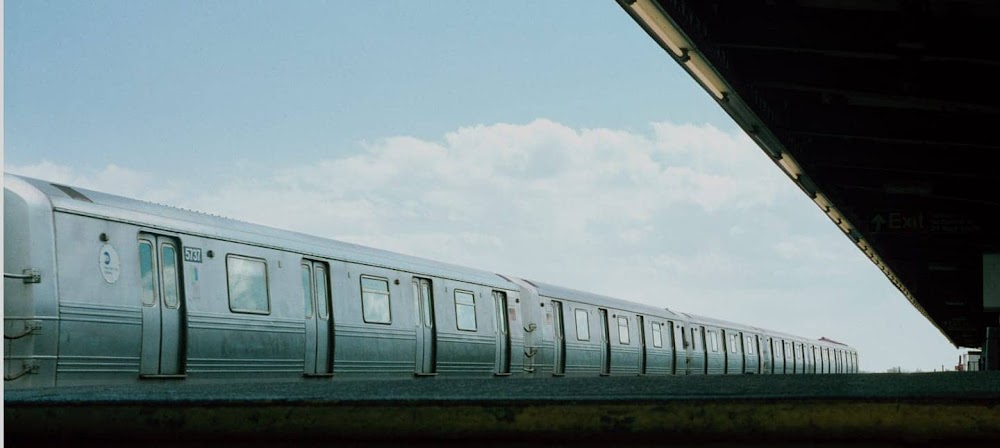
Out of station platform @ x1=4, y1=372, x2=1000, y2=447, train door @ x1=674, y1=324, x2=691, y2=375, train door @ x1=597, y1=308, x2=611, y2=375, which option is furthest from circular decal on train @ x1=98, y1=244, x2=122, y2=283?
train door @ x1=674, y1=324, x2=691, y2=375

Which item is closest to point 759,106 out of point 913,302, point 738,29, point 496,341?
point 738,29

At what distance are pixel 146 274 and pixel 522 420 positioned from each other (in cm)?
957

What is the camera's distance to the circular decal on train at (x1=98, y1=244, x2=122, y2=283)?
10438 millimetres

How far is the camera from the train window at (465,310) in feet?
56.7

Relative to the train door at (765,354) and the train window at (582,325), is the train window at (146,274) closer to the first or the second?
the train window at (582,325)

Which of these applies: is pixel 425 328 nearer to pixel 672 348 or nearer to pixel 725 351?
pixel 672 348

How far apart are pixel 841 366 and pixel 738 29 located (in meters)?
47.7

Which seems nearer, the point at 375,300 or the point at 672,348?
the point at 375,300

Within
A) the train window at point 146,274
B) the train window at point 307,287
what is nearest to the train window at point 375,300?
the train window at point 307,287

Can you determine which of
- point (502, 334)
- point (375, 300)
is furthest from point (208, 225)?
point (502, 334)

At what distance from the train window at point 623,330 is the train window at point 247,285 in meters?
13.5

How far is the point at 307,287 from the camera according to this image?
13.5 m

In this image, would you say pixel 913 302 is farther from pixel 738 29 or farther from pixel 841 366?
pixel 738 29

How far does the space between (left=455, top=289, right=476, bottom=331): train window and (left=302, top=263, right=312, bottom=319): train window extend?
12.9 feet
